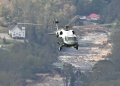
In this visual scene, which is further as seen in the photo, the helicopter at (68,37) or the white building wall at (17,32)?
the white building wall at (17,32)

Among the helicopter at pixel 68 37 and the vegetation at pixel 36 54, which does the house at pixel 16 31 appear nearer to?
the vegetation at pixel 36 54

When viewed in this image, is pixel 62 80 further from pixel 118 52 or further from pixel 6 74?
pixel 118 52

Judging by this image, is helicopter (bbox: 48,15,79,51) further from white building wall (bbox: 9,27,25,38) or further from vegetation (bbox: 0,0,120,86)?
white building wall (bbox: 9,27,25,38)

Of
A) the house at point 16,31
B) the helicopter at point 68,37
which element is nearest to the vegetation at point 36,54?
the house at point 16,31

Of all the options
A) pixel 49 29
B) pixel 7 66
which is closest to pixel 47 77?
pixel 7 66

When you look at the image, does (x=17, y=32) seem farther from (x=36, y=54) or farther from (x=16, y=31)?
(x=36, y=54)

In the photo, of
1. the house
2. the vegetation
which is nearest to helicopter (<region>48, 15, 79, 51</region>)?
the vegetation

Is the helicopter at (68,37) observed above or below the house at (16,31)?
above

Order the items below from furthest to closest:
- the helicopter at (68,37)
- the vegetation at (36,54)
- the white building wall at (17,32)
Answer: the white building wall at (17,32)
the vegetation at (36,54)
the helicopter at (68,37)
